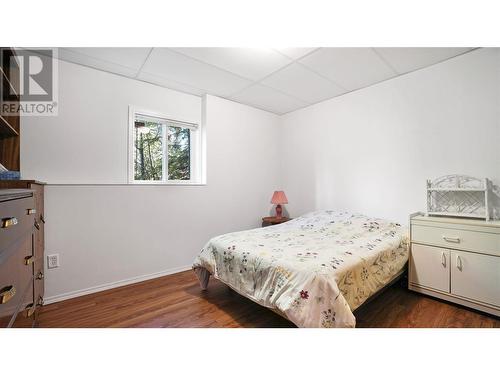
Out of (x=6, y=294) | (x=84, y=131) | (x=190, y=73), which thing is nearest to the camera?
(x=6, y=294)

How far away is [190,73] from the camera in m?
2.31

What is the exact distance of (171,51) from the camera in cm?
192

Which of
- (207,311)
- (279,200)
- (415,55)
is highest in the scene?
(415,55)

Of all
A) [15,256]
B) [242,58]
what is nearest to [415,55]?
[242,58]

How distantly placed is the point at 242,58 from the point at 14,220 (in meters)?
2.02

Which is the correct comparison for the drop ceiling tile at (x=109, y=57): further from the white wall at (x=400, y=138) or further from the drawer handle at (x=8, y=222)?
the white wall at (x=400, y=138)

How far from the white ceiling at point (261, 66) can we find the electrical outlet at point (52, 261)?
6.00 ft

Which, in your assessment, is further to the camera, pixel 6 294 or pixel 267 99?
pixel 267 99

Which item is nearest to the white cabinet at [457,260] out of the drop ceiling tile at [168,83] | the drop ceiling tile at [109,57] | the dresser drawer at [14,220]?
the dresser drawer at [14,220]

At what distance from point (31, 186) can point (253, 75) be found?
2174 mm

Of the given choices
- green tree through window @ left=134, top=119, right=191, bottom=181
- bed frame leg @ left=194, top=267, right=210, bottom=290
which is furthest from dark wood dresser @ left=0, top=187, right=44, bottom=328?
green tree through window @ left=134, top=119, right=191, bottom=181

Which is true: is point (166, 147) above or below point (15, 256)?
above

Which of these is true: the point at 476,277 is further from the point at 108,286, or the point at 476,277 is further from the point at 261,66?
the point at 108,286
